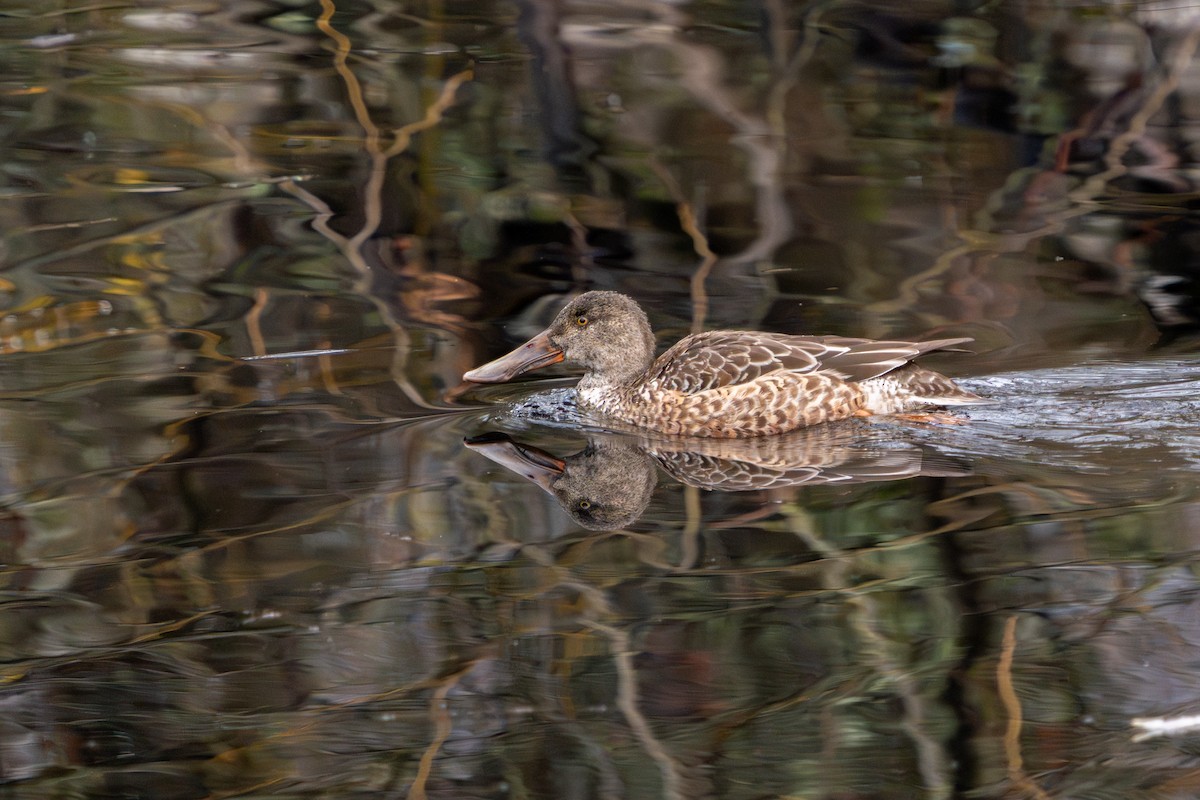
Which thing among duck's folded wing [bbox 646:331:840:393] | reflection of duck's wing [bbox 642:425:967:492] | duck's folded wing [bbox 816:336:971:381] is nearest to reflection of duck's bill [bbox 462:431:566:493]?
reflection of duck's wing [bbox 642:425:967:492]

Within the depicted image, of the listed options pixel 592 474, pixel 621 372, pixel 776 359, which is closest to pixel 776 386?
pixel 776 359

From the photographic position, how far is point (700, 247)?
991 centimetres

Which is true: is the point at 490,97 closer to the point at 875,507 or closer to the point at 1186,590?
the point at 875,507

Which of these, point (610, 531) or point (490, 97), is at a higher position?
point (490, 97)

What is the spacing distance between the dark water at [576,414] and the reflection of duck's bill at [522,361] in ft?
0.55

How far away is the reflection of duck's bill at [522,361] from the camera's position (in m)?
7.62

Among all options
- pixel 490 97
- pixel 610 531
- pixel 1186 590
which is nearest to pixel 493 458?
pixel 610 531

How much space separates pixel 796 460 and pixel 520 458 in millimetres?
1263

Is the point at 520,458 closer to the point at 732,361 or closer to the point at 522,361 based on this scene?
Answer: the point at 522,361

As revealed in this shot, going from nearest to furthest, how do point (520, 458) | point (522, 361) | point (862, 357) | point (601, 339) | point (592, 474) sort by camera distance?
point (592, 474)
point (520, 458)
point (862, 357)
point (601, 339)
point (522, 361)

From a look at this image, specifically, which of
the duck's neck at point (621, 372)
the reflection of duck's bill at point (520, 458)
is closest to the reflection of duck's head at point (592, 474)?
the reflection of duck's bill at point (520, 458)

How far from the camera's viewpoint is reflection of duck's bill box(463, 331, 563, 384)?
762cm

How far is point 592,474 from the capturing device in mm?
6742

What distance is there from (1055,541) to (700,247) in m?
4.59
